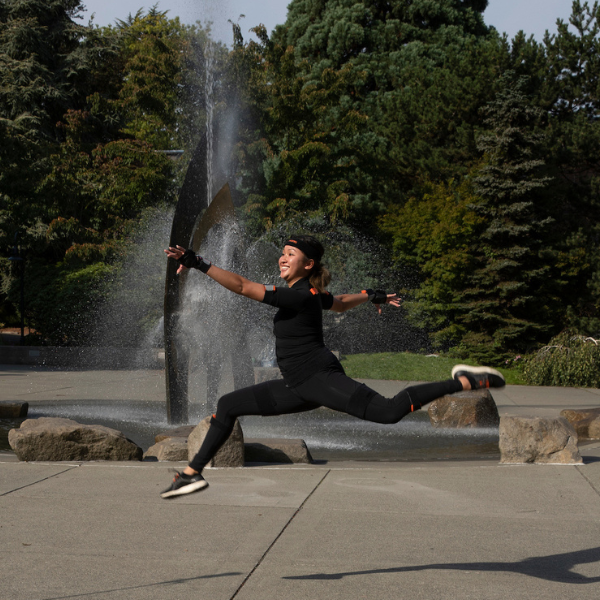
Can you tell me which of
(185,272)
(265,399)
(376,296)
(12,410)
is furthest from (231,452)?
(12,410)

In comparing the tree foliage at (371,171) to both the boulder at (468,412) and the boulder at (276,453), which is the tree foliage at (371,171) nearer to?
the boulder at (468,412)

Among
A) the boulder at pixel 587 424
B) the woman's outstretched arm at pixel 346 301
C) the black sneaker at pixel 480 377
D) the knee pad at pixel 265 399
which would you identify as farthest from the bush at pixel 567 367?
Answer: the knee pad at pixel 265 399

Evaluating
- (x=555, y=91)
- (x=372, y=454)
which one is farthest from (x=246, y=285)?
(x=555, y=91)

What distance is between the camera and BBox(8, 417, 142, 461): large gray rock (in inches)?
262

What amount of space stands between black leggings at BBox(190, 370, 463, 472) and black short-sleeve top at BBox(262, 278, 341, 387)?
2.3 inches

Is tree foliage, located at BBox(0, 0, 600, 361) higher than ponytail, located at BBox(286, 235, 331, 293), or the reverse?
tree foliage, located at BBox(0, 0, 600, 361)

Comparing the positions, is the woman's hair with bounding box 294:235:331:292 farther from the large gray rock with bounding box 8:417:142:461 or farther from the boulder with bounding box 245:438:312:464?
the large gray rock with bounding box 8:417:142:461

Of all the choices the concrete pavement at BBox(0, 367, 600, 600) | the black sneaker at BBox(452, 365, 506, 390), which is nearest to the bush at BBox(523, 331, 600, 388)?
the concrete pavement at BBox(0, 367, 600, 600)

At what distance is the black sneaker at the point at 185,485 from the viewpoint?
395cm

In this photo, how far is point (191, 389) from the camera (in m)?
15.8

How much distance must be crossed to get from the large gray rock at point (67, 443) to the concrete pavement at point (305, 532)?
28cm

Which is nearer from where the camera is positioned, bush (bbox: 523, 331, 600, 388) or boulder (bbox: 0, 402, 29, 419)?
boulder (bbox: 0, 402, 29, 419)

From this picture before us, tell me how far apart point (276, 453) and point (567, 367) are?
38.0 ft

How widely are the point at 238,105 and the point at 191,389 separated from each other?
42.9 feet
